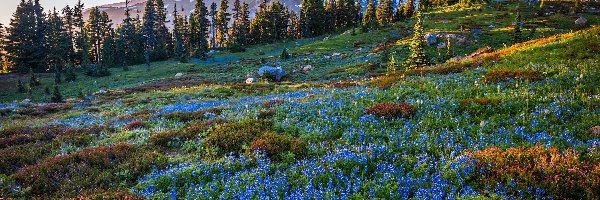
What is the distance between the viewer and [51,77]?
207 ft

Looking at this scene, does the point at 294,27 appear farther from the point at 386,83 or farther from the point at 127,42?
the point at 386,83

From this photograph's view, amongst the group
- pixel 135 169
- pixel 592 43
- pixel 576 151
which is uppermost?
pixel 592 43

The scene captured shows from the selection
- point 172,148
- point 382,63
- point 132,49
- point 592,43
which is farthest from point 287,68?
point 132,49

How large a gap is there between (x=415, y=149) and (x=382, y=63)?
37806 mm

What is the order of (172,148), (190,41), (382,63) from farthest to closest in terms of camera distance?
(190,41)
(382,63)
(172,148)

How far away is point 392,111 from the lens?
1092 cm

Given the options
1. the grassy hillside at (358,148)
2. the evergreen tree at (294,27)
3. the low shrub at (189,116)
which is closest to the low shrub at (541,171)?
the grassy hillside at (358,148)

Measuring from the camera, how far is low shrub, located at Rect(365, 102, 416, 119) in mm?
10703

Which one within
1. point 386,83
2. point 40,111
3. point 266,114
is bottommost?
point 40,111

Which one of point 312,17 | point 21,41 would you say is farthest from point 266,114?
point 312,17

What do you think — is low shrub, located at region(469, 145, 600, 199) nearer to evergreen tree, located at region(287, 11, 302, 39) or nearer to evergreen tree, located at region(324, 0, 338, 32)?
evergreen tree, located at region(324, 0, 338, 32)

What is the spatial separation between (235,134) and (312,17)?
106m

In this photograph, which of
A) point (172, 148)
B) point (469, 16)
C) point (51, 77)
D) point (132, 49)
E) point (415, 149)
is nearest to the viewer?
point (415, 149)

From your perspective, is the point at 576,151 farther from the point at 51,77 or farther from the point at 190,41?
the point at 190,41
